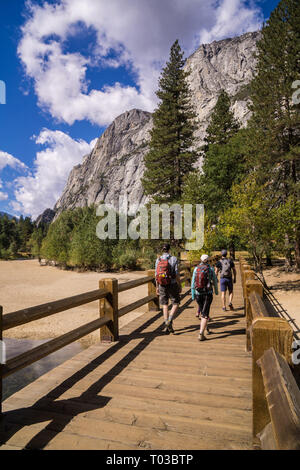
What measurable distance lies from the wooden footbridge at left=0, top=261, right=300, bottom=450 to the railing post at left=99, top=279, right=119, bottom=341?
2cm

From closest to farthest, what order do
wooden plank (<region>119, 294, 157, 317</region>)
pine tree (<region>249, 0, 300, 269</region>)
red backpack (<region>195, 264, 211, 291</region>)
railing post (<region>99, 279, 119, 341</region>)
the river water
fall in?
railing post (<region>99, 279, 119, 341</region>) → red backpack (<region>195, 264, 211, 291</region>) → wooden plank (<region>119, 294, 157, 317</region>) → the river water → pine tree (<region>249, 0, 300, 269</region>)

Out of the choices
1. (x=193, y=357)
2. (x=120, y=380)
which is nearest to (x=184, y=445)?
(x=120, y=380)

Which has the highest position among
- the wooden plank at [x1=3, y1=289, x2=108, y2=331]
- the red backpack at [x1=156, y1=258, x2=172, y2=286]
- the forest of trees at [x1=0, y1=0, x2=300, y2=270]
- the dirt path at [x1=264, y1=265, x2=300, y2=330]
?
the forest of trees at [x1=0, y1=0, x2=300, y2=270]

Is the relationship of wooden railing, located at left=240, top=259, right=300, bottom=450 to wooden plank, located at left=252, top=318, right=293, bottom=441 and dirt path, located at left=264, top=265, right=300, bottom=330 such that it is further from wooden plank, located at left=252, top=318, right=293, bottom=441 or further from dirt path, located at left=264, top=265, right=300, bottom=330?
dirt path, located at left=264, top=265, right=300, bottom=330

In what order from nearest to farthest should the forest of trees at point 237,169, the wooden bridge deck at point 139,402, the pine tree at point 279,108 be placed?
the wooden bridge deck at point 139,402
the forest of trees at point 237,169
the pine tree at point 279,108

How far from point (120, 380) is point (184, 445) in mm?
1482

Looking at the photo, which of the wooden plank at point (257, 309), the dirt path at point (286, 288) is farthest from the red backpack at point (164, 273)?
the dirt path at point (286, 288)

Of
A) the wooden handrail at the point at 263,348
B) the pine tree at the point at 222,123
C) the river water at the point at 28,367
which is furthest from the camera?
the pine tree at the point at 222,123

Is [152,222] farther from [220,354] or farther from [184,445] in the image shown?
[184,445]

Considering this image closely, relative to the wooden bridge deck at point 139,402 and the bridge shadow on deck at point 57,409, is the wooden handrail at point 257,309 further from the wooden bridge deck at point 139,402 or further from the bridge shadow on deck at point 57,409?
the bridge shadow on deck at point 57,409

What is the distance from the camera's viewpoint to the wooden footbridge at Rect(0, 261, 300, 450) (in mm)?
1973

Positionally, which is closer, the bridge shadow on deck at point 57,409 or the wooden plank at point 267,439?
the wooden plank at point 267,439

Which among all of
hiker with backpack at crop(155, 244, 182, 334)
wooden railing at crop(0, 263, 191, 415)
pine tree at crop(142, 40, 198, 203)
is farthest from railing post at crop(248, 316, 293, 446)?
pine tree at crop(142, 40, 198, 203)

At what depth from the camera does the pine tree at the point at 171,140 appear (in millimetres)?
30047
